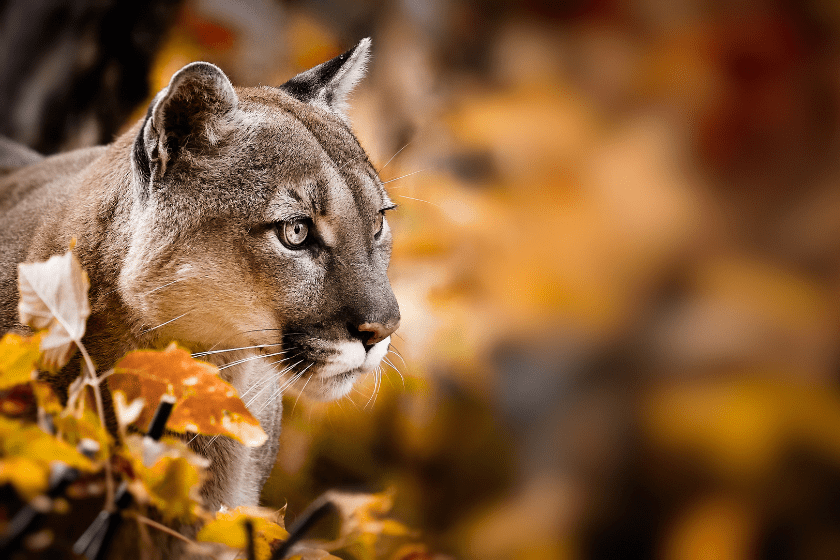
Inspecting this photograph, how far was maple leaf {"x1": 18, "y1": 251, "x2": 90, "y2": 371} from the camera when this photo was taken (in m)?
1.02

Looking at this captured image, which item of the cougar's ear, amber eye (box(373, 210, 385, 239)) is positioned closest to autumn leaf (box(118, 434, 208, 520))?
amber eye (box(373, 210, 385, 239))

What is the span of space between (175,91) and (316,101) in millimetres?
561

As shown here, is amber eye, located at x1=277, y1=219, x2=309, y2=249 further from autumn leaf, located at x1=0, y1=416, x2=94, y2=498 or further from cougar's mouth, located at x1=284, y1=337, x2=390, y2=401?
autumn leaf, located at x1=0, y1=416, x2=94, y2=498

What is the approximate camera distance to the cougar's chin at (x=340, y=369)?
56.3 inches

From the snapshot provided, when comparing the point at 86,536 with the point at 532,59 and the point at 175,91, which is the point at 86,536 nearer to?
the point at 175,91

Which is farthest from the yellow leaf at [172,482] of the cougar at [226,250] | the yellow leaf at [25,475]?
the cougar at [226,250]

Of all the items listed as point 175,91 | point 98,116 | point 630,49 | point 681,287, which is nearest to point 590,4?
point 630,49

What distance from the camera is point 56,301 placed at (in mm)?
1032

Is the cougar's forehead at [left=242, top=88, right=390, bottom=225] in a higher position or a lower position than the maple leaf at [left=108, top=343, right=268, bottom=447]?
higher

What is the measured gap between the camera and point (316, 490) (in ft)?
7.96

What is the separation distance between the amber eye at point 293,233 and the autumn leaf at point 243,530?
1.91 feet

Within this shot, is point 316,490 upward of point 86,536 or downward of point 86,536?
downward

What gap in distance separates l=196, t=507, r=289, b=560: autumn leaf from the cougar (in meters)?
0.32

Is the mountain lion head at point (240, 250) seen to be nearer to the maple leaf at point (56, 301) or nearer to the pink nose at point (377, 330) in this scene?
the pink nose at point (377, 330)
